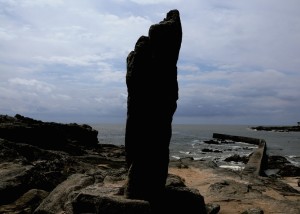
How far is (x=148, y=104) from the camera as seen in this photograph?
7.20m

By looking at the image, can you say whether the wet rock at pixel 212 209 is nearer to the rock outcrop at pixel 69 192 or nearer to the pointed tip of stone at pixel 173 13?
the rock outcrop at pixel 69 192

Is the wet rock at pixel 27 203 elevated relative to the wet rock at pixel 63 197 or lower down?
lower down

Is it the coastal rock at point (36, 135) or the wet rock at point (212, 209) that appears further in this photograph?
the coastal rock at point (36, 135)

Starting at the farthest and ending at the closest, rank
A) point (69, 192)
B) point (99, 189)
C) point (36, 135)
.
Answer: point (36, 135) → point (69, 192) → point (99, 189)

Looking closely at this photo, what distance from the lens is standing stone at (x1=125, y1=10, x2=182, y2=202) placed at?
7148mm

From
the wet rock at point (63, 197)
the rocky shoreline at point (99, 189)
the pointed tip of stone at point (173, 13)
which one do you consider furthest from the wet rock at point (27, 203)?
the pointed tip of stone at point (173, 13)

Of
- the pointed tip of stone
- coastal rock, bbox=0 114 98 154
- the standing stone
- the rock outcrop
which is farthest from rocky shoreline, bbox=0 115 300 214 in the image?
coastal rock, bbox=0 114 98 154

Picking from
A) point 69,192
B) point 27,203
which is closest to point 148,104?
point 69,192

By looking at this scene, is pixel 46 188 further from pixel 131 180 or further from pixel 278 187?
pixel 278 187

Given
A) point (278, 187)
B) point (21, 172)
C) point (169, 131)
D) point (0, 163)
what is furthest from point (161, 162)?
point (278, 187)

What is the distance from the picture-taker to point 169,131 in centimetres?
760

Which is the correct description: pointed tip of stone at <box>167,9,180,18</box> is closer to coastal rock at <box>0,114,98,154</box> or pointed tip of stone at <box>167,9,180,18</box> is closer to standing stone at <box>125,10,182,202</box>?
standing stone at <box>125,10,182,202</box>

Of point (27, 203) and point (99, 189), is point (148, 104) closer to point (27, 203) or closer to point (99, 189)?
point (99, 189)

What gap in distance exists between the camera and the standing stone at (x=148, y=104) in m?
7.15
